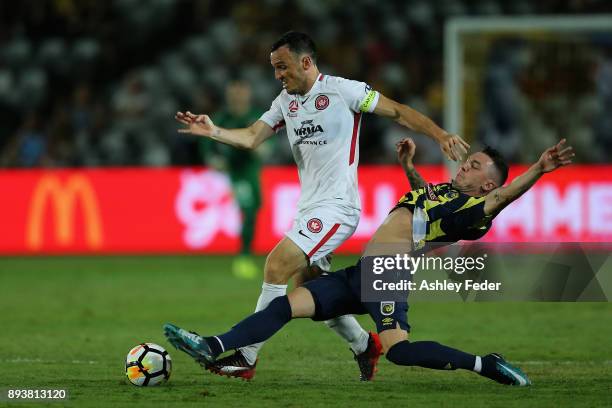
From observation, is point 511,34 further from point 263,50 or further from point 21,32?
point 21,32

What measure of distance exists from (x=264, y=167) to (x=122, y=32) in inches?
206

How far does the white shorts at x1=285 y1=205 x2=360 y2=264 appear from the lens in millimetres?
6949

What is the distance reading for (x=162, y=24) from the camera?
2105cm

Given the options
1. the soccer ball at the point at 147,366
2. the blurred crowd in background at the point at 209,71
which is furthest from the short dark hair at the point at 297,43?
the blurred crowd in background at the point at 209,71

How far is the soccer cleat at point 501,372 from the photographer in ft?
21.5

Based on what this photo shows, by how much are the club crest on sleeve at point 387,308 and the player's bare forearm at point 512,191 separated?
0.75m

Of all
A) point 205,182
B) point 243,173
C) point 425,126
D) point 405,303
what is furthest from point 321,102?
point 205,182

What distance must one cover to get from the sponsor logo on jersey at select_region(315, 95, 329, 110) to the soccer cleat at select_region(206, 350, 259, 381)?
1.56 meters

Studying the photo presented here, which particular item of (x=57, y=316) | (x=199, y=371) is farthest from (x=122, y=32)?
(x=199, y=371)

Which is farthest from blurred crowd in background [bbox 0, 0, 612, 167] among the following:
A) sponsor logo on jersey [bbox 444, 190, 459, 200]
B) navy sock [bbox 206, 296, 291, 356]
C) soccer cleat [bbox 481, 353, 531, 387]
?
navy sock [bbox 206, 296, 291, 356]

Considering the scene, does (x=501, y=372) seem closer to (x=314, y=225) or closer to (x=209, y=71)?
(x=314, y=225)

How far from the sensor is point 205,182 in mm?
16688

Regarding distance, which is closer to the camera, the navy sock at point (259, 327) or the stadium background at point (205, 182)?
the navy sock at point (259, 327)

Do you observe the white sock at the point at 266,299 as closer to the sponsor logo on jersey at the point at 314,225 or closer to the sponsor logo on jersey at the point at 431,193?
the sponsor logo on jersey at the point at 314,225
